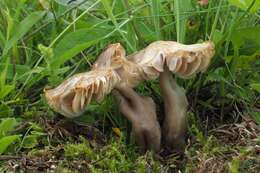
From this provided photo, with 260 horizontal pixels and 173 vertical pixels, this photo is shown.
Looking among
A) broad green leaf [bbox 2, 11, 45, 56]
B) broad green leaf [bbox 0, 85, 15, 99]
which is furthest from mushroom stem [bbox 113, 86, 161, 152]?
broad green leaf [bbox 2, 11, 45, 56]

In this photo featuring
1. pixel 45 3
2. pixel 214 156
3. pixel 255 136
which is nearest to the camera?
pixel 214 156

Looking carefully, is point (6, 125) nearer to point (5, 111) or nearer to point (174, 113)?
point (5, 111)

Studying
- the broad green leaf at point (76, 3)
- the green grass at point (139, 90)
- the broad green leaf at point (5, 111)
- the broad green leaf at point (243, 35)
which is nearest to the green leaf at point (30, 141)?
the green grass at point (139, 90)

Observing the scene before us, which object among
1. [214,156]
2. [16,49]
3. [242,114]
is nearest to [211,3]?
[242,114]

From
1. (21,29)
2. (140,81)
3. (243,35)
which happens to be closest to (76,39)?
(21,29)

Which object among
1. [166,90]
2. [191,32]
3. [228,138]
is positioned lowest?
[228,138]

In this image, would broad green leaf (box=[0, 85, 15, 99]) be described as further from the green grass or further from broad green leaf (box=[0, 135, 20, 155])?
broad green leaf (box=[0, 135, 20, 155])

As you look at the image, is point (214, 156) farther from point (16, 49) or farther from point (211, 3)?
point (16, 49)

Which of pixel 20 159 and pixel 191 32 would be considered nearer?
pixel 20 159

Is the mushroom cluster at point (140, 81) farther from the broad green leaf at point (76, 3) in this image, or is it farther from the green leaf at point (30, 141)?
the broad green leaf at point (76, 3)
